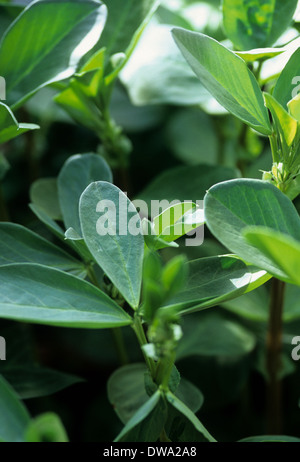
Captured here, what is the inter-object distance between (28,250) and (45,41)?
0.20 m

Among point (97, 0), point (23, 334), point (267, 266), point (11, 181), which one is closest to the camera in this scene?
point (267, 266)

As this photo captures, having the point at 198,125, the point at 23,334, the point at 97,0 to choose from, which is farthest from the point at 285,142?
the point at 198,125

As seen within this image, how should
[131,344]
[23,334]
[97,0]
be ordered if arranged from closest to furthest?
[97,0]
[23,334]
[131,344]

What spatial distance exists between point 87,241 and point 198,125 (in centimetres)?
54

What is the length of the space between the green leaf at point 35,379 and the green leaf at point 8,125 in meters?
0.23

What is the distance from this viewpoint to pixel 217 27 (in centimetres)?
74

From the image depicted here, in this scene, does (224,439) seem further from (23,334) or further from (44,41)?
(44,41)

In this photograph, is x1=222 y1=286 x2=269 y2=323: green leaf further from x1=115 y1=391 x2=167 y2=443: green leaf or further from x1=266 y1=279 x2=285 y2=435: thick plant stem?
x1=115 y1=391 x2=167 y2=443: green leaf

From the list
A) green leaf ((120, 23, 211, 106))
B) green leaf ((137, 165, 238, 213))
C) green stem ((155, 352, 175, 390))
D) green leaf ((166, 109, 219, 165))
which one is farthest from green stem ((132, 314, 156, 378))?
green leaf ((166, 109, 219, 165))

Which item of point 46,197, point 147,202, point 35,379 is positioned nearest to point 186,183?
point 147,202

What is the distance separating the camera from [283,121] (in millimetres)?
392

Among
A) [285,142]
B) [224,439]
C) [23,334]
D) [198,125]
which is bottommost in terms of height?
[224,439]

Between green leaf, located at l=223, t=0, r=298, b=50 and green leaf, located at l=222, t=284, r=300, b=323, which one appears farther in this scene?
green leaf, located at l=222, t=284, r=300, b=323

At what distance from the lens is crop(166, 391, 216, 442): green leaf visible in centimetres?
34
